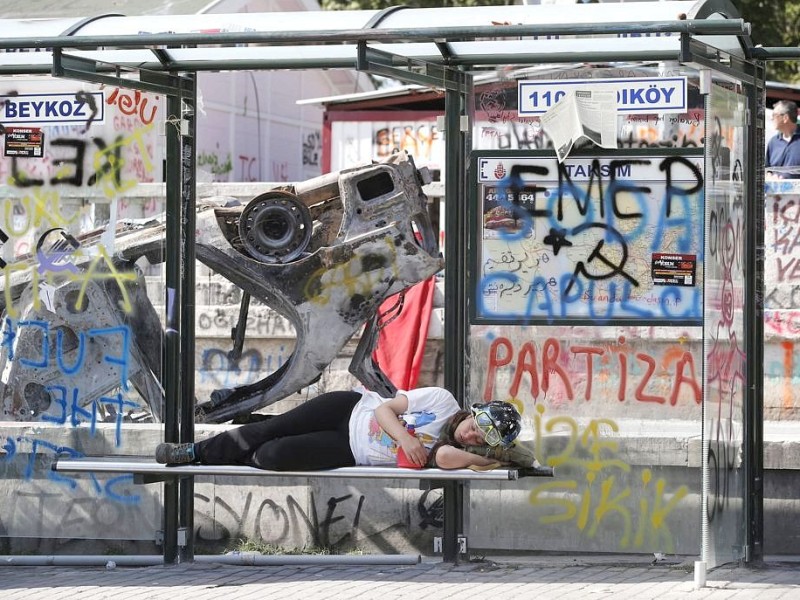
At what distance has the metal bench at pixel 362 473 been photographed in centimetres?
704

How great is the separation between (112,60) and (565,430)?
298 centimetres

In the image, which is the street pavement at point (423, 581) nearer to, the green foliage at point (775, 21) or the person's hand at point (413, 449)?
the person's hand at point (413, 449)

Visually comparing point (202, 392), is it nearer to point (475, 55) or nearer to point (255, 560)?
point (255, 560)

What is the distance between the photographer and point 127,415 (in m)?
7.89

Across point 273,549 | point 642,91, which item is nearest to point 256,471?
point 273,549

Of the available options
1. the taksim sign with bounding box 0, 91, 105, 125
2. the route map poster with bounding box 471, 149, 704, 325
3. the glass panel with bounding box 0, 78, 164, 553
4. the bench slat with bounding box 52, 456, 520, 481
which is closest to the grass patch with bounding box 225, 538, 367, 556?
the glass panel with bounding box 0, 78, 164, 553

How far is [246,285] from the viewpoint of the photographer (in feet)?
29.1

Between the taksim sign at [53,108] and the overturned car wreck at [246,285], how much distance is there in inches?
23.6

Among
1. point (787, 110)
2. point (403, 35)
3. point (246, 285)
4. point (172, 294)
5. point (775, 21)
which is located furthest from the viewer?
point (775, 21)

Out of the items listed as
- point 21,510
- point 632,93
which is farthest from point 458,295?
point 21,510

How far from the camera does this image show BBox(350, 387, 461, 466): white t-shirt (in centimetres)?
723

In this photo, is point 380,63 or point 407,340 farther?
point 407,340

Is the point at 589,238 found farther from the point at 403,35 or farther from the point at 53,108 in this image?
the point at 53,108

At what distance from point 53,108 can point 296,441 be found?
7.28 ft
